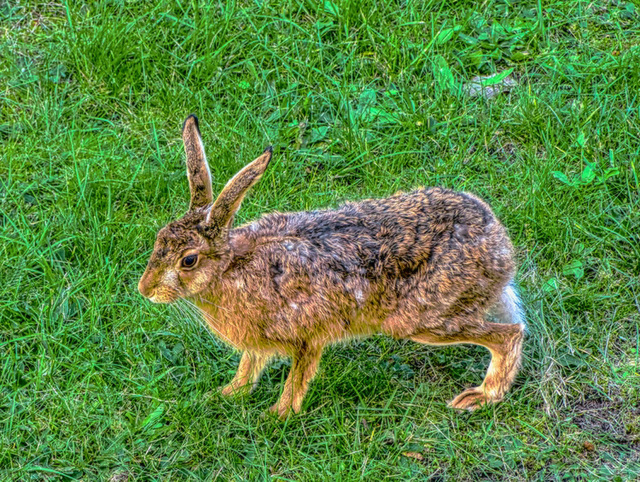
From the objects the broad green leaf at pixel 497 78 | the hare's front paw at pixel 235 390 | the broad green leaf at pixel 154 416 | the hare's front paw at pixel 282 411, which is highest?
the broad green leaf at pixel 497 78

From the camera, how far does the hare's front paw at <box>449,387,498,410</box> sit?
14.6 ft

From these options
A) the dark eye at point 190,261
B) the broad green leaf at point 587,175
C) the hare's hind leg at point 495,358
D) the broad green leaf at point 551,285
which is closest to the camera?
the dark eye at point 190,261

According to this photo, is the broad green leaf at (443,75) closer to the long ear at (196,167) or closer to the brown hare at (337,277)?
the brown hare at (337,277)

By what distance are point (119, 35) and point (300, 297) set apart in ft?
8.37

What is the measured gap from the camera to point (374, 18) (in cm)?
608

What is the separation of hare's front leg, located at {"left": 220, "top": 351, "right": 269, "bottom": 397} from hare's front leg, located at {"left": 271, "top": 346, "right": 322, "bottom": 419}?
0.18 m

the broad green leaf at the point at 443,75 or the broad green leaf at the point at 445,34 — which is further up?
the broad green leaf at the point at 445,34

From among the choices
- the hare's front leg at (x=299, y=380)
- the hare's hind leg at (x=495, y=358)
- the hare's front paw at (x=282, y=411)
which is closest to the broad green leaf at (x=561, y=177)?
the hare's hind leg at (x=495, y=358)

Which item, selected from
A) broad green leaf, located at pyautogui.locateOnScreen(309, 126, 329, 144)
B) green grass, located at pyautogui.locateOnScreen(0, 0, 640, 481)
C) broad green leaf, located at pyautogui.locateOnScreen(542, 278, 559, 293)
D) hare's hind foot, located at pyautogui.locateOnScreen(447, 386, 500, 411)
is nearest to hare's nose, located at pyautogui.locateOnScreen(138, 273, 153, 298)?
green grass, located at pyautogui.locateOnScreen(0, 0, 640, 481)

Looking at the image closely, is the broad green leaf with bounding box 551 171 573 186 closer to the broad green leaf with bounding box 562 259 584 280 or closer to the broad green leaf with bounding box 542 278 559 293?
the broad green leaf with bounding box 562 259 584 280

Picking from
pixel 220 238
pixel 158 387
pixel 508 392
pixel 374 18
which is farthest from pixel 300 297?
pixel 374 18

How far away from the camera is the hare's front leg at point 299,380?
4.41 metres

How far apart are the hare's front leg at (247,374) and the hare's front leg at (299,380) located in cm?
18

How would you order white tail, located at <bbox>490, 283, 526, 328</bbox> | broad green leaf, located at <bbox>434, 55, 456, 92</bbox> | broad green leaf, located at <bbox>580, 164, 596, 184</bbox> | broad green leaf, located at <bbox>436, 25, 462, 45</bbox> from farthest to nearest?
broad green leaf, located at <bbox>436, 25, 462, 45</bbox> → broad green leaf, located at <bbox>434, 55, 456, 92</bbox> → broad green leaf, located at <bbox>580, 164, 596, 184</bbox> → white tail, located at <bbox>490, 283, 526, 328</bbox>
